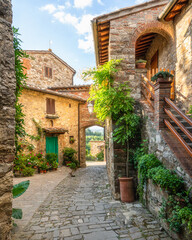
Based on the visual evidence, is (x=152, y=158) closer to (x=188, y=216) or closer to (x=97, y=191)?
(x=188, y=216)

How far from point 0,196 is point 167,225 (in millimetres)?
2736

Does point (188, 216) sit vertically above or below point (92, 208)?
above

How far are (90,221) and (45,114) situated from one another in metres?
8.14

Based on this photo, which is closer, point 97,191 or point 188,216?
point 188,216

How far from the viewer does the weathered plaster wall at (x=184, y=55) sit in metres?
4.86

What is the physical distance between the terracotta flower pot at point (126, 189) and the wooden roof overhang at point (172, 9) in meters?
5.21

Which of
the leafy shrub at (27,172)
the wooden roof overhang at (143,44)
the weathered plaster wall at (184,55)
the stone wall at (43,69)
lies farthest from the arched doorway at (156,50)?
the stone wall at (43,69)

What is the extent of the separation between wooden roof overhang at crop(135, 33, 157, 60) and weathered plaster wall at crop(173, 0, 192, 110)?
4.90 feet

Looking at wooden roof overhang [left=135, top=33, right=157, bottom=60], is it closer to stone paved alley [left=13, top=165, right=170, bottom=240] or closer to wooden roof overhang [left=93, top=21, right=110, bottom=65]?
wooden roof overhang [left=93, top=21, right=110, bottom=65]

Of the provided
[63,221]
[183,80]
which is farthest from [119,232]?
[183,80]

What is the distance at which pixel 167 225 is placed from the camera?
2.83m

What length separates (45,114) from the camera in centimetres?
1058

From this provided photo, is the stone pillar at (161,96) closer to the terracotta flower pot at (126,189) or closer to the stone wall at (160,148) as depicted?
the stone wall at (160,148)

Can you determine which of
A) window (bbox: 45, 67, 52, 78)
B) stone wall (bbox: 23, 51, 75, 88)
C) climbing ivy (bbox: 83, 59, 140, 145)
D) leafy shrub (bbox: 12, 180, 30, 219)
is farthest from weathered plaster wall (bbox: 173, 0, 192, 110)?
window (bbox: 45, 67, 52, 78)
